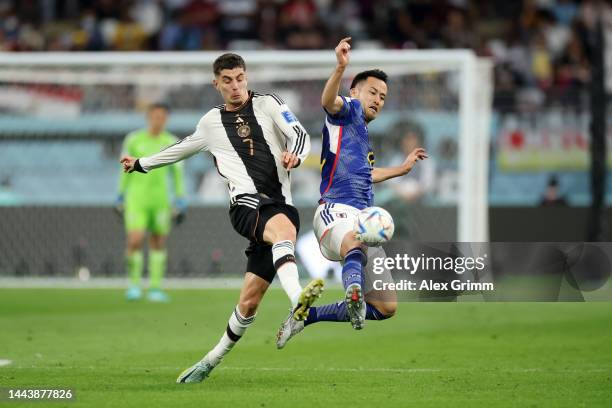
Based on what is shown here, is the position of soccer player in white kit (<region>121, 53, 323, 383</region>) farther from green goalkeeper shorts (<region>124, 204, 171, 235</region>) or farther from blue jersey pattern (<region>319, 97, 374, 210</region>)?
green goalkeeper shorts (<region>124, 204, 171, 235</region>)

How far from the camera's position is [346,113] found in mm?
8125

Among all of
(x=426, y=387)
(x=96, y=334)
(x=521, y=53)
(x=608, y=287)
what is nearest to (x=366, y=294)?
(x=426, y=387)

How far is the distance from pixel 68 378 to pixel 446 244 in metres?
3.88

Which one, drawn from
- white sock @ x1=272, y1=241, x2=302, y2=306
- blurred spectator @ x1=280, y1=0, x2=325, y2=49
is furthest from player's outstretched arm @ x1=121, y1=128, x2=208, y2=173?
blurred spectator @ x1=280, y1=0, x2=325, y2=49

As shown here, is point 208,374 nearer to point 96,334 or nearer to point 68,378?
point 68,378

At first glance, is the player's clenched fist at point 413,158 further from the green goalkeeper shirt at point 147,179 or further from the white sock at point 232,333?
the green goalkeeper shirt at point 147,179

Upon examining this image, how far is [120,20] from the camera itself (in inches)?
896

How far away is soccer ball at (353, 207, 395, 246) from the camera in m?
7.52

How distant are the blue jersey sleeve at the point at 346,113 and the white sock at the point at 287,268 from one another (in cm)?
104

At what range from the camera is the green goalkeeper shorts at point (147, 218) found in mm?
14875

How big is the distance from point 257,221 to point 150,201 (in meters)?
7.42

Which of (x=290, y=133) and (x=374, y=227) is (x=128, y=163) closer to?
(x=290, y=133)

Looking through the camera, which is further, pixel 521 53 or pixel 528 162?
pixel 521 53

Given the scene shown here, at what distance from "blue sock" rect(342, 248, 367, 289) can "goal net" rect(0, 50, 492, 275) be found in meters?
8.76
